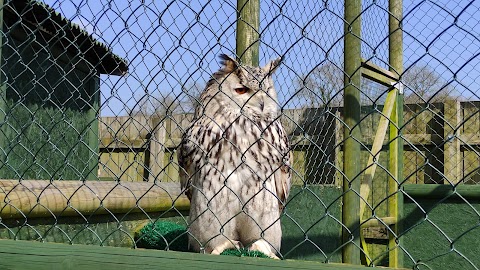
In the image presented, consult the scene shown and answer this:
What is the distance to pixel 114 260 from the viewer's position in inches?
79.7

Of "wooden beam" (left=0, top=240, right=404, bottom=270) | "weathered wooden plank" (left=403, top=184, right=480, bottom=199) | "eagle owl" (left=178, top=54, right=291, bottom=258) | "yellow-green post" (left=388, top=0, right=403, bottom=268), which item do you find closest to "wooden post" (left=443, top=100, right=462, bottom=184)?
"weathered wooden plank" (left=403, top=184, right=480, bottom=199)

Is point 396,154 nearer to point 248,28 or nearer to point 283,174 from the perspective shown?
point 283,174

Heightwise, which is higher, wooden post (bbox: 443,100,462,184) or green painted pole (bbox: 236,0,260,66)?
green painted pole (bbox: 236,0,260,66)

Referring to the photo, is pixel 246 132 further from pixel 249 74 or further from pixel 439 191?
pixel 439 191

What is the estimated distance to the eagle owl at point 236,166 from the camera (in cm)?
292

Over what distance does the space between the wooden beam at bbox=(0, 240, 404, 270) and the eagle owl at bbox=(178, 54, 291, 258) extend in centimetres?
83

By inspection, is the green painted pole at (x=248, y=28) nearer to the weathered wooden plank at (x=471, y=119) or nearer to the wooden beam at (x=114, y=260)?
the wooden beam at (x=114, y=260)

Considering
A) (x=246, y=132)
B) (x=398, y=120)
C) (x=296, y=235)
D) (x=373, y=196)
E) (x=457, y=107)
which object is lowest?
(x=296, y=235)

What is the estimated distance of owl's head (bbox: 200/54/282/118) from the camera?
3.11 meters

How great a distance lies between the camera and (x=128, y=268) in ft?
6.51

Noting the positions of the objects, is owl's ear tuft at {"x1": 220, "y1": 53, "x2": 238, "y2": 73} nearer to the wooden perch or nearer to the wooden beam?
the wooden perch

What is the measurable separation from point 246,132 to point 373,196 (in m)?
2.29

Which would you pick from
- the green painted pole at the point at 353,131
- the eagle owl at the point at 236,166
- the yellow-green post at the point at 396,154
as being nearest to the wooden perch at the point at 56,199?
the eagle owl at the point at 236,166

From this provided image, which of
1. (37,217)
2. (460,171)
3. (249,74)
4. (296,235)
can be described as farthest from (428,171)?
(37,217)
